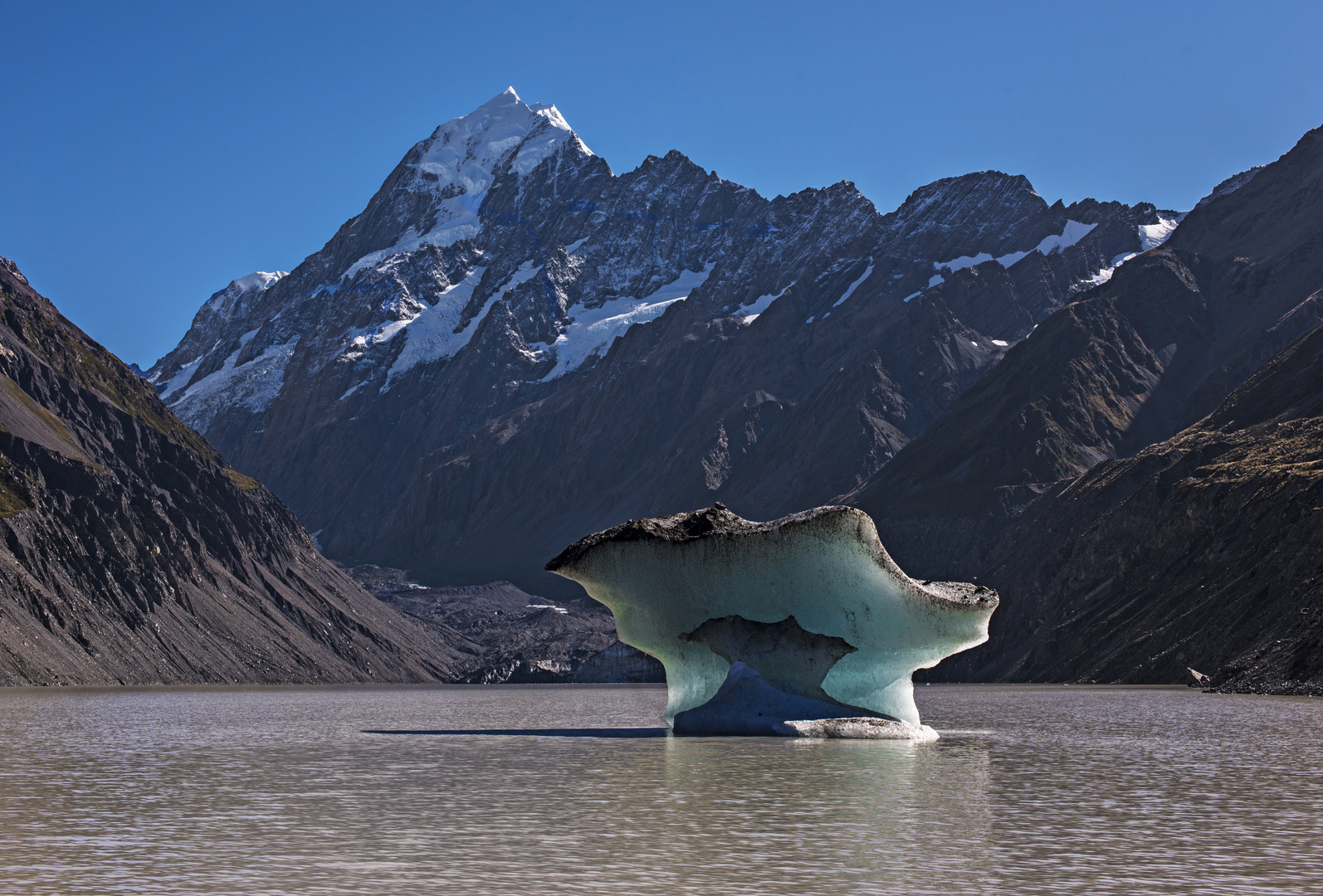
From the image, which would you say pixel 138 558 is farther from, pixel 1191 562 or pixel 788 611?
pixel 788 611

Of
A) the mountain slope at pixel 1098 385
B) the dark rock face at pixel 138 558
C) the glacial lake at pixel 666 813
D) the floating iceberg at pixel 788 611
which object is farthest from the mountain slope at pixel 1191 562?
the dark rock face at pixel 138 558

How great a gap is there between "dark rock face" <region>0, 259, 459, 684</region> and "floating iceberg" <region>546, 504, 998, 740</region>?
7493 cm

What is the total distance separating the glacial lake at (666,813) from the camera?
17.8 meters

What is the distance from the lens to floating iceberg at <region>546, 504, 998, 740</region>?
132ft

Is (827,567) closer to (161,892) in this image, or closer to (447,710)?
(161,892)

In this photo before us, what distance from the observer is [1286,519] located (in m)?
91.0

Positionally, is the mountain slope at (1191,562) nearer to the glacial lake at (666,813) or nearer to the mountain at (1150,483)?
the mountain at (1150,483)

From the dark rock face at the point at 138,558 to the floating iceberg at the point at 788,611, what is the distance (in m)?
74.9

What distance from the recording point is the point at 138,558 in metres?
132

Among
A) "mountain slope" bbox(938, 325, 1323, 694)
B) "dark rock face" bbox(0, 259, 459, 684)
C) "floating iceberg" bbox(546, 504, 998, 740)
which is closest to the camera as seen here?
"floating iceberg" bbox(546, 504, 998, 740)

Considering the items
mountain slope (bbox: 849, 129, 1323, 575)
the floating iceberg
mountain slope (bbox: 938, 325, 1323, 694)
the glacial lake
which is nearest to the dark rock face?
mountain slope (bbox: 849, 129, 1323, 575)

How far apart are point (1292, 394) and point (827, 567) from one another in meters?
96.1

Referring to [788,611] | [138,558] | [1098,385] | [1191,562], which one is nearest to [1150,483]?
[1191,562]

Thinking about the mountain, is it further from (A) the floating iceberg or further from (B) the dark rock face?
(B) the dark rock face
